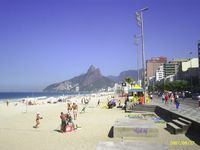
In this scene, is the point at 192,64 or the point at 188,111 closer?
the point at 188,111

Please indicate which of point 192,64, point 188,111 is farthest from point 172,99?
point 192,64

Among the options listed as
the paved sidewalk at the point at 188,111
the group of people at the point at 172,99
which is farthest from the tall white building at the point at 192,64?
the paved sidewalk at the point at 188,111

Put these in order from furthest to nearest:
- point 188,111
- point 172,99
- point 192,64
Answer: point 192,64, point 172,99, point 188,111

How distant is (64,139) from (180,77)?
13779 cm

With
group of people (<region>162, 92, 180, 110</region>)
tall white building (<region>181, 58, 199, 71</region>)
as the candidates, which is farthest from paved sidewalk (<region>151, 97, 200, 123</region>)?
tall white building (<region>181, 58, 199, 71</region>)

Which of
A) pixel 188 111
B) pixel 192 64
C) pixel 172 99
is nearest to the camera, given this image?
pixel 188 111

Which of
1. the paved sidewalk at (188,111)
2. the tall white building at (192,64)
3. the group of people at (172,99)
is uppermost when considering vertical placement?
the tall white building at (192,64)

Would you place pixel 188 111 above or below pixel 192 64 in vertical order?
below

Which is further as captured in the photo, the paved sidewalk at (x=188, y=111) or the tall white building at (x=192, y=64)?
the tall white building at (x=192, y=64)

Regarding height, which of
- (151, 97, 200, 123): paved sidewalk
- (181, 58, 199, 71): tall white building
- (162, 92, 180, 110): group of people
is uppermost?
(181, 58, 199, 71): tall white building

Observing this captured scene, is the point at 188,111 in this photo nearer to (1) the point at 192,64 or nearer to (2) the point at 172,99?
(2) the point at 172,99

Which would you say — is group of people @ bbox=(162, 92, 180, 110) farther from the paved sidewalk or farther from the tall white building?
the tall white building

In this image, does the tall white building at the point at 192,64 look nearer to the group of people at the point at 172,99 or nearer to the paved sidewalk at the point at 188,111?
the group of people at the point at 172,99

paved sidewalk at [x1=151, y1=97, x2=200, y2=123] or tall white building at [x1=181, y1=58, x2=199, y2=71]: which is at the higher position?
tall white building at [x1=181, y1=58, x2=199, y2=71]
